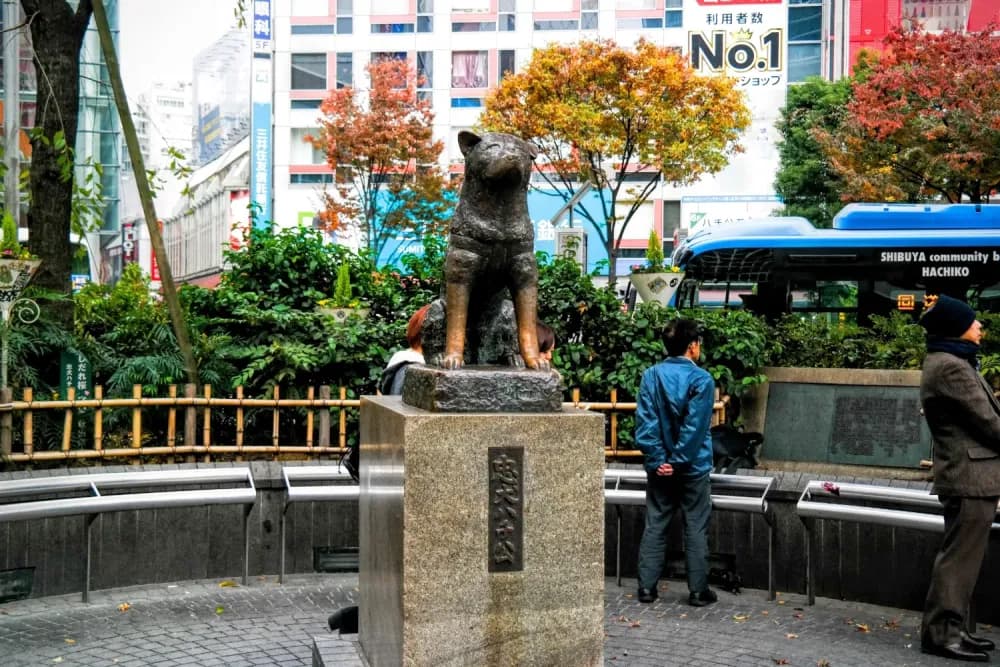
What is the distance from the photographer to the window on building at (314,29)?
4909cm

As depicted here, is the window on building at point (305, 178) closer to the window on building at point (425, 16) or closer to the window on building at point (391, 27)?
the window on building at point (391, 27)

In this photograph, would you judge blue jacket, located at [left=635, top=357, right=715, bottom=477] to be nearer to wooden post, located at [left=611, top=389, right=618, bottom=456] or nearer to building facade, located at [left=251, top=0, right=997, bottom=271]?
wooden post, located at [left=611, top=389, right=618, bottom=456]

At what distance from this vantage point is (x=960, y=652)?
608 cm

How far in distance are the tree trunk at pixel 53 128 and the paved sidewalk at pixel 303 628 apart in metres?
→ 4.81

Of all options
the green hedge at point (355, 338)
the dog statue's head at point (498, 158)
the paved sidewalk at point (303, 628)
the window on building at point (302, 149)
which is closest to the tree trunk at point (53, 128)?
the green hedge at point (355, 338)

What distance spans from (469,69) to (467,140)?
1773 inches

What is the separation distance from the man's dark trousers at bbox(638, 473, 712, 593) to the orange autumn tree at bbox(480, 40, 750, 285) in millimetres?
23054

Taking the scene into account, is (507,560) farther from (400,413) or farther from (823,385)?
(823,385)

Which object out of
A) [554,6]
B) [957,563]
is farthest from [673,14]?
[957,563]

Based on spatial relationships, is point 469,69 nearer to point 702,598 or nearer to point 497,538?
point 702,598

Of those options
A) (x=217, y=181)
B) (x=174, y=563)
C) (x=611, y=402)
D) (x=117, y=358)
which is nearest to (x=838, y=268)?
(x=611, y=402)

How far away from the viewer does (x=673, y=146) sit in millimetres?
30938

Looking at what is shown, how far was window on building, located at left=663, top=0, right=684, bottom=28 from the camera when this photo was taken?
4738cm

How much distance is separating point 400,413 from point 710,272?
51.1 feet
